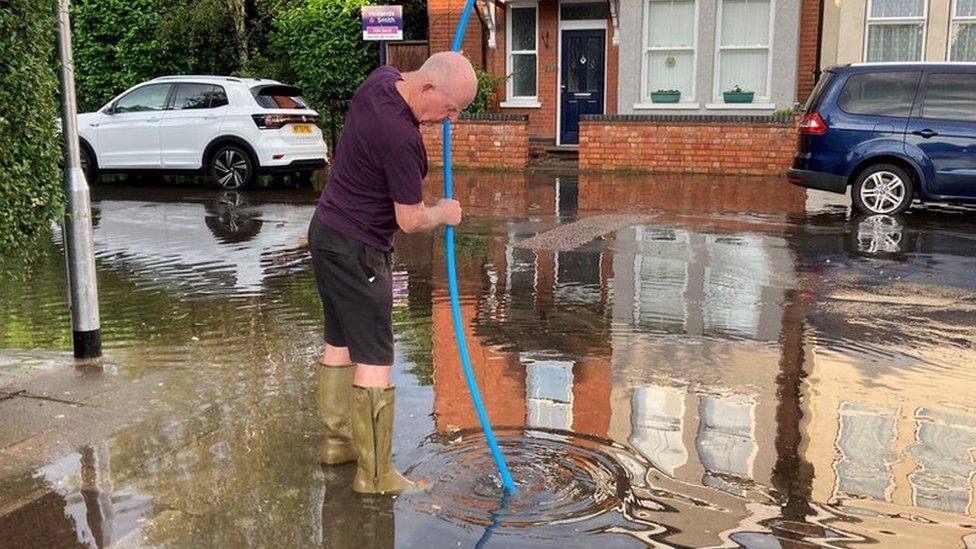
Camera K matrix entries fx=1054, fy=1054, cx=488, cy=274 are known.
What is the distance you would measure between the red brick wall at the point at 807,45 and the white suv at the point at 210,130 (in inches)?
372

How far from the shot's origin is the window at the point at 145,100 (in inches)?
640

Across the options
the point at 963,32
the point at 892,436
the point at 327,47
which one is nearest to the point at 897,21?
the point at 963,32

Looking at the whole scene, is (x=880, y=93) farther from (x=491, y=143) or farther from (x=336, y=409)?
(x=336, y=409)

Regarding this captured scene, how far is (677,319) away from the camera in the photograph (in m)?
7.55

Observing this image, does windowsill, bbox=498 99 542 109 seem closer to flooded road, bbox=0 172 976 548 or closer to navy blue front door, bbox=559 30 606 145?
navy blue front door, bbox=559 30 606 145

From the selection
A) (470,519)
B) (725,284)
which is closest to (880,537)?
(470,519)

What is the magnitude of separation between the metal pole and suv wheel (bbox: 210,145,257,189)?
10.00 m

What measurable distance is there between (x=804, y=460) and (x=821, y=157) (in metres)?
8.78

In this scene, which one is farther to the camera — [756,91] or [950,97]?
[756,91]

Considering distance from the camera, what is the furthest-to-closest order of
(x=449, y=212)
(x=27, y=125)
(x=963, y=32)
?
(x=963, y=32) < (x=27, y=125) < (x=449, y=212)

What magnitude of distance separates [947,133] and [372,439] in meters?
10.2

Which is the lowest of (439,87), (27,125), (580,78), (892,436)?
(892,436)

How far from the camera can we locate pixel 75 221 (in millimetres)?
5820

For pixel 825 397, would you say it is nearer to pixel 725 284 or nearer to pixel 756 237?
pixel 725 284
